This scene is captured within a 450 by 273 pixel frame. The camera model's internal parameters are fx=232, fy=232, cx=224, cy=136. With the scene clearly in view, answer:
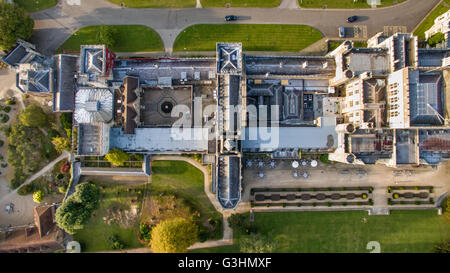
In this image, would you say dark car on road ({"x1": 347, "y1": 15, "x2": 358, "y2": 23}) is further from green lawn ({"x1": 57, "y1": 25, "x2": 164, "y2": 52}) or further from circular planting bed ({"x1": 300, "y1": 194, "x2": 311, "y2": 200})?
green lawn ({"x1": 57, "y1": 25, "x2": 164, "y2": 52})

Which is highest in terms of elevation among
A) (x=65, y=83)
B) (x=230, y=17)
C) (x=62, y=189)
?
(x=230, y=17)

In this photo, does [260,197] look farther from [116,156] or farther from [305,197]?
[116,156]

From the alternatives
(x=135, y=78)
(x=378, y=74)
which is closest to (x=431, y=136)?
(x=378, y=74)

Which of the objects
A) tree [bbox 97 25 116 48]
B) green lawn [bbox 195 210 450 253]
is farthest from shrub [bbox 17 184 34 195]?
green lawn [bbox 195 210 450 253]

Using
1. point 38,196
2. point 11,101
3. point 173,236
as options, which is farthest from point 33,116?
point 173,236

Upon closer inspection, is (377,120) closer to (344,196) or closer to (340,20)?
(344,196)

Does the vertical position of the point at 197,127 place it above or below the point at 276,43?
below

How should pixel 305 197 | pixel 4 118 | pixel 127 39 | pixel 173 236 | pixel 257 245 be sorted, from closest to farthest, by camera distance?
pixel 173 236 < pixel 257 245 < pixel 305 197 < pixel 4 118 < pixel 127 39
